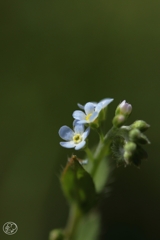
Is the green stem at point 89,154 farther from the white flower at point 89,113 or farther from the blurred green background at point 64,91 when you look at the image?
the blurred green background at point 64,91

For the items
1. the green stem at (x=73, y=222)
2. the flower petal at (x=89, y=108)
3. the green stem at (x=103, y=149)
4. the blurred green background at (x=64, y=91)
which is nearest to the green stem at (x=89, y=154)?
the green stem at (x=103, y=149)

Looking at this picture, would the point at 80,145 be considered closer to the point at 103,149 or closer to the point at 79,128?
the point at 79,128

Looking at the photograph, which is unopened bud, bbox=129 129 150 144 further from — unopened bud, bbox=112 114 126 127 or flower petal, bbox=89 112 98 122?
flower petal, bbox=89 112 98 122

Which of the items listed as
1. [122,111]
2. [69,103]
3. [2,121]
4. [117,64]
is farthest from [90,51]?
[122,111]

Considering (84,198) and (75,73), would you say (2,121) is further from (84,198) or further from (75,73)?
(84,198)

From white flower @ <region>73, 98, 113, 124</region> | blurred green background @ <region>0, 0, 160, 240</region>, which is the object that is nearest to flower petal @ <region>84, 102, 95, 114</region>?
white flower @ <region>73, 98, 113, 124</region>

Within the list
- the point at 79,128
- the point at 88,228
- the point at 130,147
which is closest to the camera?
the point at 130,147

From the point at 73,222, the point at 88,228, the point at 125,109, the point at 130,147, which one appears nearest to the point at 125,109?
the point at 125,109
